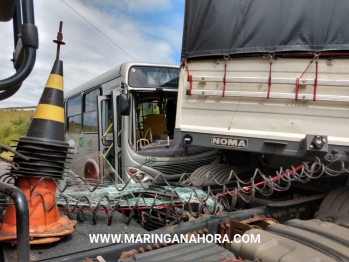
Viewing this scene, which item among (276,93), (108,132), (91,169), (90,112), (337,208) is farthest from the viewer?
(90,112)

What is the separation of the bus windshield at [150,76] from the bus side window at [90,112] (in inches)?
57.5

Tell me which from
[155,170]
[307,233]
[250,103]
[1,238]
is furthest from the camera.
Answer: [155,170]

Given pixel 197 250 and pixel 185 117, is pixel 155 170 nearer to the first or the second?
pixel 185 117

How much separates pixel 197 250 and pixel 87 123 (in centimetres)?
571

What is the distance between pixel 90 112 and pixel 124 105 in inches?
91.8

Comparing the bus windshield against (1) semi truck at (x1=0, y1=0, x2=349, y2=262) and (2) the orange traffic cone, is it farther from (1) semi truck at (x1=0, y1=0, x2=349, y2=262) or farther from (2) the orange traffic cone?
(2) the orange traffic cone

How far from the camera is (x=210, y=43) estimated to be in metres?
3.29

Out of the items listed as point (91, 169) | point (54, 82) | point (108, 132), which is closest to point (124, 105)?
point (108, 132)

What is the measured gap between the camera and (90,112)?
7023 millimetres

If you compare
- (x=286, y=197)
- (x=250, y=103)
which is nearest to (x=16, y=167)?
(x=250, y=103)

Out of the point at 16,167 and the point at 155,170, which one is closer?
the point at 16,167

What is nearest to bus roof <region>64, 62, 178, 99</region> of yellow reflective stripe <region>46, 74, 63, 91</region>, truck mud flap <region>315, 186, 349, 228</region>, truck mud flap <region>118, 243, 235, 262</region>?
yellow reflective stripe <region>46, 74, 63, 91</region>

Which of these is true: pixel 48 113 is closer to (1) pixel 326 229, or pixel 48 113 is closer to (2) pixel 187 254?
(2) pixel 187 254

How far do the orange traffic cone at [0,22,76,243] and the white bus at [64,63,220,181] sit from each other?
2.86 m
